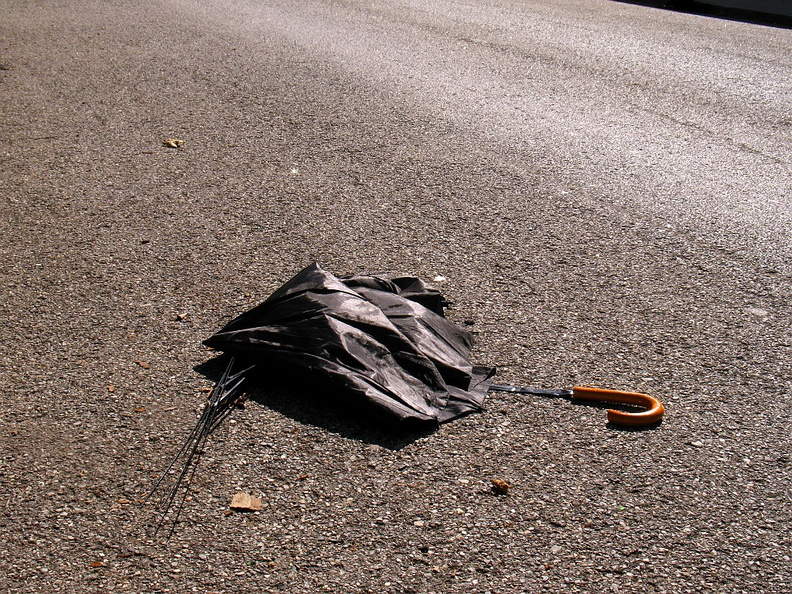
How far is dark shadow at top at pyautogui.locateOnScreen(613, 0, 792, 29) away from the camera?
11.8 meters

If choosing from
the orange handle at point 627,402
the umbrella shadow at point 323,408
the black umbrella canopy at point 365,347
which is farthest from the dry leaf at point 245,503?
the orange handle at point 627,402

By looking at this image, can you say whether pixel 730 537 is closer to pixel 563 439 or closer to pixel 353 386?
pixel 563 439

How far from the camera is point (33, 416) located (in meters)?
3.24

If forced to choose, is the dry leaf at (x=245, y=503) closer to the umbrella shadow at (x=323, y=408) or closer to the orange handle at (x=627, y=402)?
the umbrella shadow at (x=323, y=408)

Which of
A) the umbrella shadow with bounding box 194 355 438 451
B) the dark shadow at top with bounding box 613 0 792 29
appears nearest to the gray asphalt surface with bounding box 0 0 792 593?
the umbrella shadow with bounding box 194 355 438 451

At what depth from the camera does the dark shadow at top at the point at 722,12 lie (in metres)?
11.8

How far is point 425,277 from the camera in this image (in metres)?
4.35

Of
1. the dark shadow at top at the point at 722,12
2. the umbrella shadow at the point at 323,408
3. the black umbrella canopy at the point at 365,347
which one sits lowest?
the umbrella shadow at the point at 323,408

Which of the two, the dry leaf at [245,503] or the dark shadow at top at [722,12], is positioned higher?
the dark shadow at top at [722,12]

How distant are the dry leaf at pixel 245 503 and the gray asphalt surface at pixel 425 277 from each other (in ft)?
0.13

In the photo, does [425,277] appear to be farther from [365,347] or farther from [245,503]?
[245,503]

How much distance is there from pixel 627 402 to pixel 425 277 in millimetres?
1396

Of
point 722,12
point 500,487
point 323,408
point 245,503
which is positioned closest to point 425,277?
point 323,408

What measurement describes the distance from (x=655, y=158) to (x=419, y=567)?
4425 millimetres
